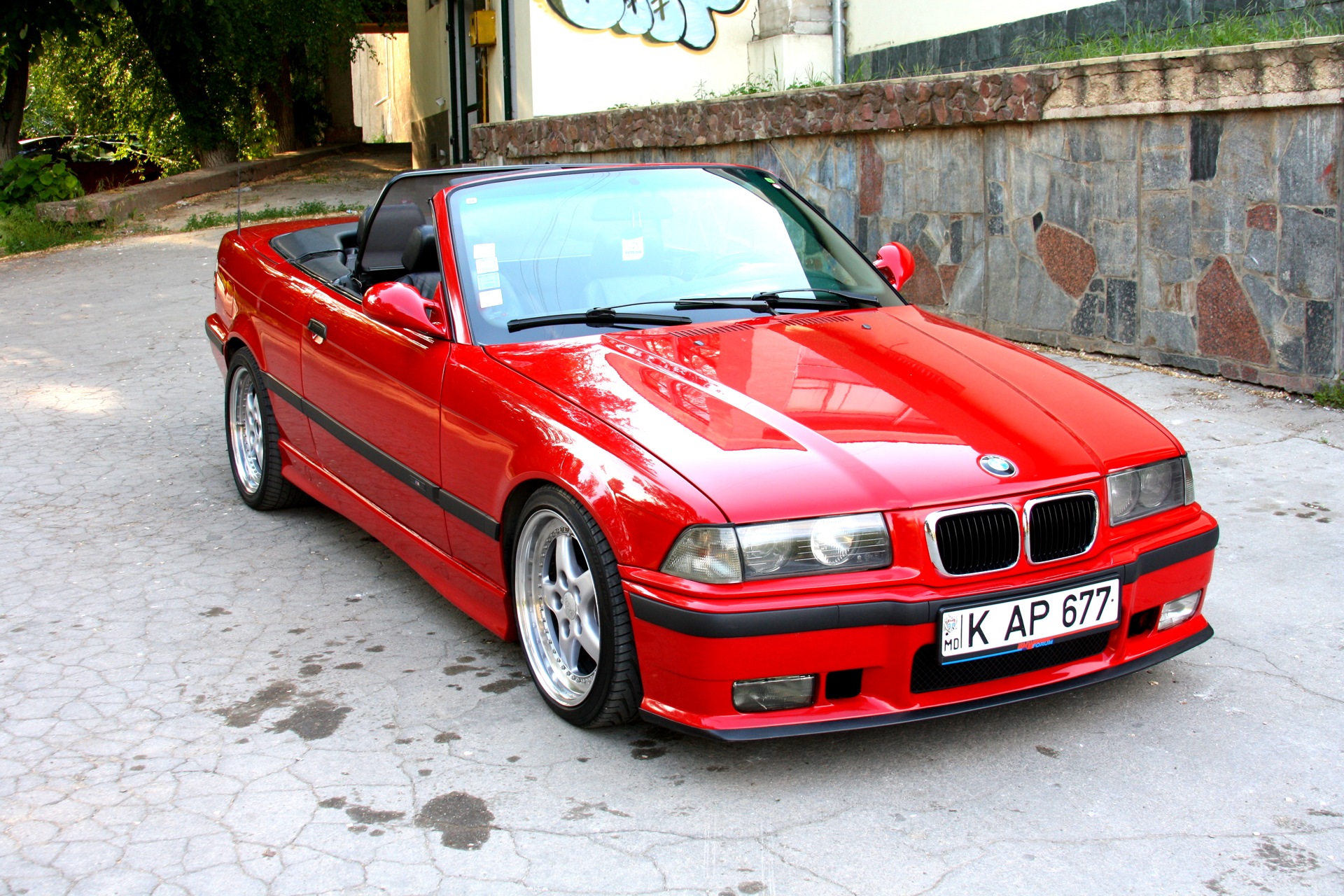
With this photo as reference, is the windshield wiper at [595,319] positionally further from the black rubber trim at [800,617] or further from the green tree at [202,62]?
the green tree at [202,62]

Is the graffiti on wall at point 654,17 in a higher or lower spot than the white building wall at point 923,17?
higher

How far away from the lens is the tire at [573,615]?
10.5ft

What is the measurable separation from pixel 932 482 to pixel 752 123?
8.00m

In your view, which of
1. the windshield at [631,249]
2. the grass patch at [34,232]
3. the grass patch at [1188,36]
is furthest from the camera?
the grass patch at [34,232]

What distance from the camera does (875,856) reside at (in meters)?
2.83

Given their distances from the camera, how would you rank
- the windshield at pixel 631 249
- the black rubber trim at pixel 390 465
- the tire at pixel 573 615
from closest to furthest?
the tire at pixel 573 615 < the black rubber trim at pixel 390 465 < the windshield at pixel 631 249

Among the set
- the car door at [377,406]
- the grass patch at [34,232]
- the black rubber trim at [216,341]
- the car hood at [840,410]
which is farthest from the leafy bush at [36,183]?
the car hood at [840,410]

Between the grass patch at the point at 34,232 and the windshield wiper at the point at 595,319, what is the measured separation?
13069mm

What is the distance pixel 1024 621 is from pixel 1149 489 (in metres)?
0.62

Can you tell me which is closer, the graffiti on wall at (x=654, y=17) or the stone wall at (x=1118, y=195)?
the stone wall at (x=1118, y=195)

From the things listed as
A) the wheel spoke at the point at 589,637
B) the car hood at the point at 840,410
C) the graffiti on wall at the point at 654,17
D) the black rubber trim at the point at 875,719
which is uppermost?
the graffiti on wall at the point at 654,17

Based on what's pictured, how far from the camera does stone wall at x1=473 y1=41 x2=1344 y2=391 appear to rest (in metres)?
6.52

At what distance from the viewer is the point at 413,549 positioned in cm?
428

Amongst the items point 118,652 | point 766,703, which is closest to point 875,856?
point 766,703
